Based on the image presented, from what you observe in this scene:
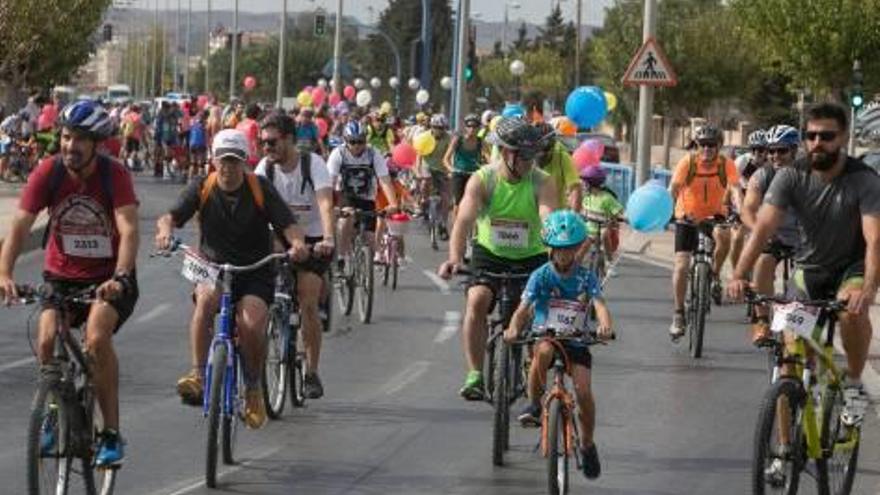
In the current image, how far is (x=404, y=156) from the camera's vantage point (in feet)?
93.5

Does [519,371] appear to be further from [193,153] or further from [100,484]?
[193,153]

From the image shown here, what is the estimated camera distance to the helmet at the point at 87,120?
9.55 meters

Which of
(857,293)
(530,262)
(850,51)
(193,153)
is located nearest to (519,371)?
(530,262)

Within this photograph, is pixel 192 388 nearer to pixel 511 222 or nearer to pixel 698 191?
pixel 511 222

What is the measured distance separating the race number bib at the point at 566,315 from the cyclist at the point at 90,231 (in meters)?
2.15

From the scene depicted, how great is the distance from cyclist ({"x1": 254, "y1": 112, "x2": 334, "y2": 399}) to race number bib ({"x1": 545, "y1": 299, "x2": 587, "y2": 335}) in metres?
2.62

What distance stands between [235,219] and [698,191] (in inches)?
291

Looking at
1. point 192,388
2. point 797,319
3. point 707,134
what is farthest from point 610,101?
point 797,319

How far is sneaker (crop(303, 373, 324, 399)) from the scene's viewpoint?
13477mm

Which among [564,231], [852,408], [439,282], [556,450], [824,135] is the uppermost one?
[824,135]

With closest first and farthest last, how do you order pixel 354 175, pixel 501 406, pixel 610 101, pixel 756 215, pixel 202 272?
pixel 202 272 < pixel 501 406 < pixel 756 215 < pixel 354 175 < pixel 610 101

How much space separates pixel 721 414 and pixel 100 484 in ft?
17.6

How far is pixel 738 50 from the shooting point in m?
69.0

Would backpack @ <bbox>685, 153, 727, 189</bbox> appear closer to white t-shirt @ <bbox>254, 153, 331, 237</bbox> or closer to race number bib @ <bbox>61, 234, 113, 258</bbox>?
white t-shirt @ <bbox>254, 153, 331, 237</bbox>
